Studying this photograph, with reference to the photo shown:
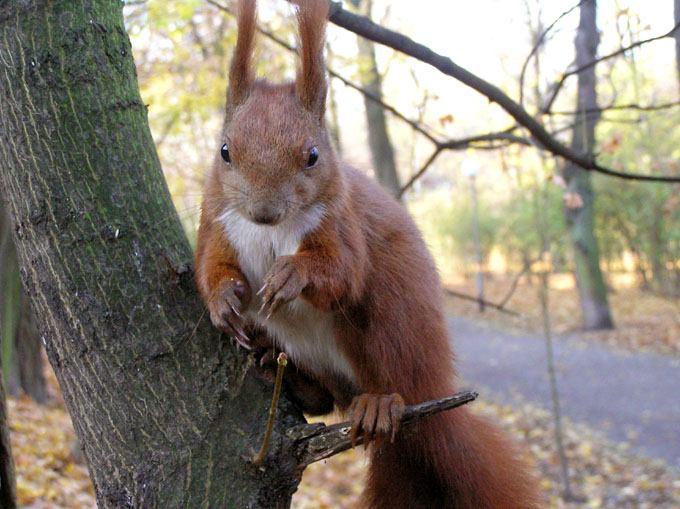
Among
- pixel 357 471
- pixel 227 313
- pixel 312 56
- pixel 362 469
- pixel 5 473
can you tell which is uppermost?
pixel 312 56

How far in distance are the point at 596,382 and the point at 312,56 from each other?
9.01 metres

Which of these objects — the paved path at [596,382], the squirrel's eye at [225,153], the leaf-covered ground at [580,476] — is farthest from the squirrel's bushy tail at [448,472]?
the paved path at [596,382]

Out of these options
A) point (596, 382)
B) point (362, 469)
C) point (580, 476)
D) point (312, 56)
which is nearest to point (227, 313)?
point (312, 56)

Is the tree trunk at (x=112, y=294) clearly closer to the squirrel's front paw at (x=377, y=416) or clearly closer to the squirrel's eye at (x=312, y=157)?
the squirrel's front paw at (x=377, y=416)

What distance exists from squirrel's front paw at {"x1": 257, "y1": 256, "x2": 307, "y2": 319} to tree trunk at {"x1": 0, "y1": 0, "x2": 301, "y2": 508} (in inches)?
9.1

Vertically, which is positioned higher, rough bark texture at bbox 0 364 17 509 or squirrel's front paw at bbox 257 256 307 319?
squirrel's front paw at bbox 257 256 307 319

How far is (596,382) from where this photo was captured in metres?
9.39

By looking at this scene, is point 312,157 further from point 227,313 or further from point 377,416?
point 377,416

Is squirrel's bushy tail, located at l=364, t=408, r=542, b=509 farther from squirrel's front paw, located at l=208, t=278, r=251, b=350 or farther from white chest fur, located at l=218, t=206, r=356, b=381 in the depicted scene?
squirrel's front paw, located at l=208, t=278, r=251, b=350

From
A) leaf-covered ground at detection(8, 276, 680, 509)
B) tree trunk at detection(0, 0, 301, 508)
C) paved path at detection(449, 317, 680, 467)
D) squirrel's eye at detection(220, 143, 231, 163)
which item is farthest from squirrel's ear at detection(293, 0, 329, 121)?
paved path at detection(449, 317, 680, 467)

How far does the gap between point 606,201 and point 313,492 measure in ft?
40.1

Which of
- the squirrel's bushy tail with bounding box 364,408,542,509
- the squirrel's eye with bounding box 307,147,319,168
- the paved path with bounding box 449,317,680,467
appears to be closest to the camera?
the squirrel's eye with bounding box 307,147,319,168

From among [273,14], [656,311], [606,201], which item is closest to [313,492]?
[273,14]

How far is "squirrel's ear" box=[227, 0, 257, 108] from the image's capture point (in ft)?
5.55
